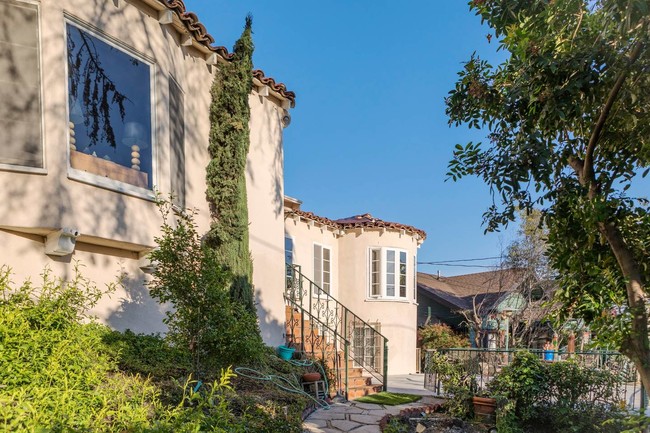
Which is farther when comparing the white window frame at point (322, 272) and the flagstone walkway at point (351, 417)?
the white window frame at point (322, 272)

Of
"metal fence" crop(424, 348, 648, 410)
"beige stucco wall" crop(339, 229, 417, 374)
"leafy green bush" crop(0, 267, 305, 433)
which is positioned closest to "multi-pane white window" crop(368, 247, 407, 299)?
"beige stucco wall" crop(339, 229, 417, 374)

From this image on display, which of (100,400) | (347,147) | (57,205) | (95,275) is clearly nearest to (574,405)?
(100,400)

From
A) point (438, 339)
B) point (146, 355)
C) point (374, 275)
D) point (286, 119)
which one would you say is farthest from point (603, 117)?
point (438, 339)

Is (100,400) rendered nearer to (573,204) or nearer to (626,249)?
(573,204)

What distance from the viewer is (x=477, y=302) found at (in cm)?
1905

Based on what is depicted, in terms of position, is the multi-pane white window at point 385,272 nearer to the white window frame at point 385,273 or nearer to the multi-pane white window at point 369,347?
the white window frame at point 385,273

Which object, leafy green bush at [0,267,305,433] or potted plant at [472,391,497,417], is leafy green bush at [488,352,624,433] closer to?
potted plant at [472,391,497,417]

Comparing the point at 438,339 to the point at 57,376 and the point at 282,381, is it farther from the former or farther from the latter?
the point at 57,376

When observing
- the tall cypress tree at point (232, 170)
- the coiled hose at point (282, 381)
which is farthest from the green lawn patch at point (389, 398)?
the tall cypress tree at point (232, 170)

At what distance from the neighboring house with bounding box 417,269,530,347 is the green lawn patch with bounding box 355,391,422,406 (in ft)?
23.4

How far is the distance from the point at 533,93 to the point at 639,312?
1.68m

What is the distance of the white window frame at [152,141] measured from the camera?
16.3ft

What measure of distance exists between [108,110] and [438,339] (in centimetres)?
1368

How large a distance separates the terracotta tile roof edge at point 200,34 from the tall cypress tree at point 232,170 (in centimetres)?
29
